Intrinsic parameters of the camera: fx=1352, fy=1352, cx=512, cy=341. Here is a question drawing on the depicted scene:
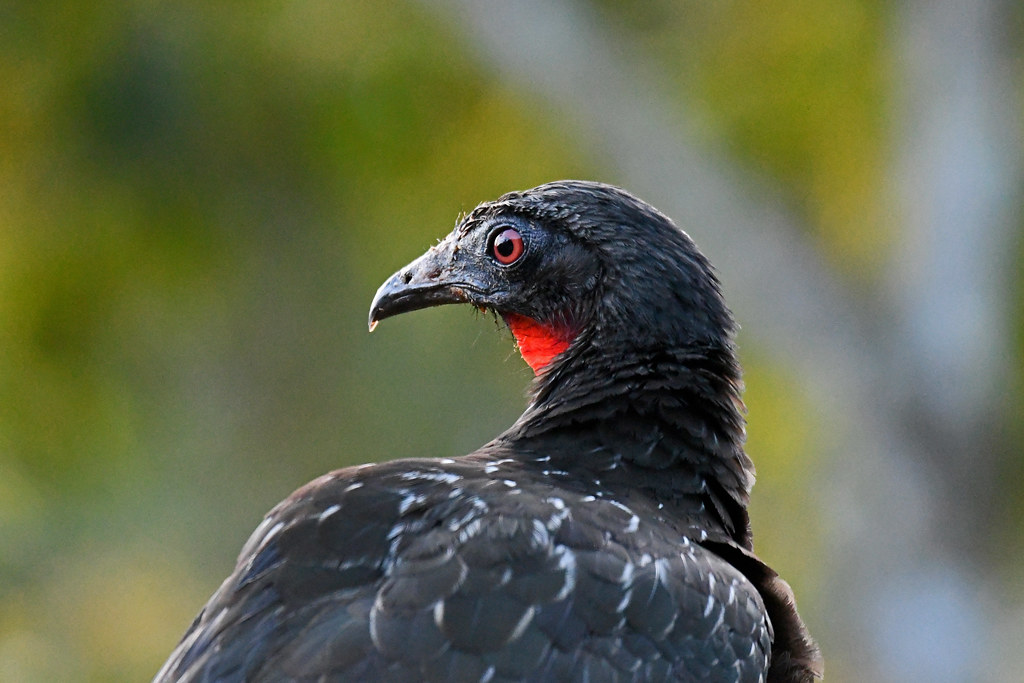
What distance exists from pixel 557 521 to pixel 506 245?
1.18 metres

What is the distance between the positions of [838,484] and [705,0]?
4.27 meters

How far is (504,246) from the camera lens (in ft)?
13.3

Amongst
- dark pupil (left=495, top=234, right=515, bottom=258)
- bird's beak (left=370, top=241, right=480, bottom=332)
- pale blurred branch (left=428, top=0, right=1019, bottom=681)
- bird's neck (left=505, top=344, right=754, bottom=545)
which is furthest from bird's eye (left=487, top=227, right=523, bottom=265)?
pale blurred branch (left=428, top=0, right=1019, bottom=681)

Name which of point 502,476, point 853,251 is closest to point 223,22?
point 853,251

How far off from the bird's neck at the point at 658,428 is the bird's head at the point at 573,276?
0.06 meters

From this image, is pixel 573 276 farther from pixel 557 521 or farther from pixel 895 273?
pixel 895 273

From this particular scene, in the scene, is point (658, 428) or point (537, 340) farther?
point (537, 340)

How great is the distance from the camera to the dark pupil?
4.03 metres

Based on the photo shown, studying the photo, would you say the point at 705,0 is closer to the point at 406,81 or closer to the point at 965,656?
the point at 406,81

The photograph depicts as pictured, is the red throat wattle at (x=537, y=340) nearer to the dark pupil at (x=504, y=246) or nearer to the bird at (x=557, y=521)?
the bird at (x=557, y=521)

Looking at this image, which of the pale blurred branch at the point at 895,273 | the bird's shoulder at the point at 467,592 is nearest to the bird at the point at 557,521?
the bird's shoulder at the point at 467,592

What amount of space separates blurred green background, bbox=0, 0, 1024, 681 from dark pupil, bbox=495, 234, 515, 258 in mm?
6010

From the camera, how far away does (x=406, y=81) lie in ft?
39.4

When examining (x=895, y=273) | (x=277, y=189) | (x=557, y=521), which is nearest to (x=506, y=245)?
(x=557, y=521)
